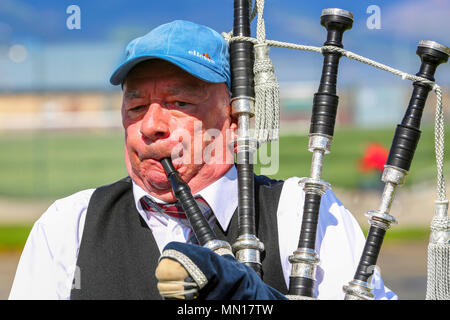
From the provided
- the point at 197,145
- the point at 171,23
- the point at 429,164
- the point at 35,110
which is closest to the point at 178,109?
the point at 197,145

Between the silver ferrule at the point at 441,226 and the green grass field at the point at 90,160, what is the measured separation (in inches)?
430

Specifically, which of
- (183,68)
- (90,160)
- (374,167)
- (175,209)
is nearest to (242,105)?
(183,68)

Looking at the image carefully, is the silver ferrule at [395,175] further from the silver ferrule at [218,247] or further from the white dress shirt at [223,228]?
the silver ferrule at [218,247]

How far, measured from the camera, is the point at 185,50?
1565 millimetres

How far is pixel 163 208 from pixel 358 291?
56 cm

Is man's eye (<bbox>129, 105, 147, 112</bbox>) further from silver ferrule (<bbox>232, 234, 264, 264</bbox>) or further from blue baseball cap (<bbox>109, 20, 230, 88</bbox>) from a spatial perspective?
silver ferrule (<bbox>232, 234, 264, 264</bbox>)

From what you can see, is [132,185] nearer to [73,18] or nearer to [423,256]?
[73,18]

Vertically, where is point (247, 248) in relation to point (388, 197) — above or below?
below

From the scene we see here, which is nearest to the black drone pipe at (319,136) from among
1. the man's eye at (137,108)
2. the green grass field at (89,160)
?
the man's eye at (137,108)

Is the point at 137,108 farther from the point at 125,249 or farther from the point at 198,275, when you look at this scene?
the point at 198,275

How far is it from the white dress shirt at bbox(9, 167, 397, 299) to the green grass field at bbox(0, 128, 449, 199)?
35.5 feet

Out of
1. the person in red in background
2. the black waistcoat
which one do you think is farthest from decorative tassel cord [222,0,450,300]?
the person in red in background

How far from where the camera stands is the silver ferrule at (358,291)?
1.42 m

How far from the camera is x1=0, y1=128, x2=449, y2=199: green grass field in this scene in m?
12.8
